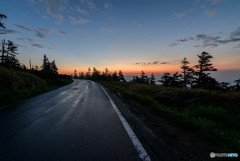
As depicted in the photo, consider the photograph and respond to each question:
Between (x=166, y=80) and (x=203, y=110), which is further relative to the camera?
(x=166, y=80)

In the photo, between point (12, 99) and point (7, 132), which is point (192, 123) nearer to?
point (7, 132)

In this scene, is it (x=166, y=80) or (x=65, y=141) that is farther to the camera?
(x=166, y=80)

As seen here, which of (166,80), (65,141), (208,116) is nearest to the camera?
(65,141)

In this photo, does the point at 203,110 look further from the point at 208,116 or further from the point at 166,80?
the point at 166,80

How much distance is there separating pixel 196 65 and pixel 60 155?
36.5 metres

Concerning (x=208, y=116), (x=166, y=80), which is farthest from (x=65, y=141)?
(x=166, y=80)

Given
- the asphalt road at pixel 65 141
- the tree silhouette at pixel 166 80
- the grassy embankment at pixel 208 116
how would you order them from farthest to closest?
the tree silhouette at pixel 166 80, the grassy embankment at pixel 208 116, the asphalt road at pixel 65 141

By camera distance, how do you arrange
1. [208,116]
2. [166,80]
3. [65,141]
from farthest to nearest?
[166,80] → [208,116] → [65,141]

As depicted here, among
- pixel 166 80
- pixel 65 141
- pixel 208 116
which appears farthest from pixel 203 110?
pixel 166 80

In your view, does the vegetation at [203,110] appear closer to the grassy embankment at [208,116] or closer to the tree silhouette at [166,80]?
the grassy embankment at [208,116]

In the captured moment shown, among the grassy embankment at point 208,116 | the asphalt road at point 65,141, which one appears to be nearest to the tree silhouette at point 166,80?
the grassy embankment at point 208,116

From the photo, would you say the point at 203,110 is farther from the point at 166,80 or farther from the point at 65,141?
the point at 166,80

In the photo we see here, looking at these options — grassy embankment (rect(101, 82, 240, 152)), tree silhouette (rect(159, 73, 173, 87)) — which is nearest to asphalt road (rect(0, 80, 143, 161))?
grassy embankment (rect(101, 82, 240, 152))

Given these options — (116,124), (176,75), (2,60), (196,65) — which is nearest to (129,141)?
(116,124)
